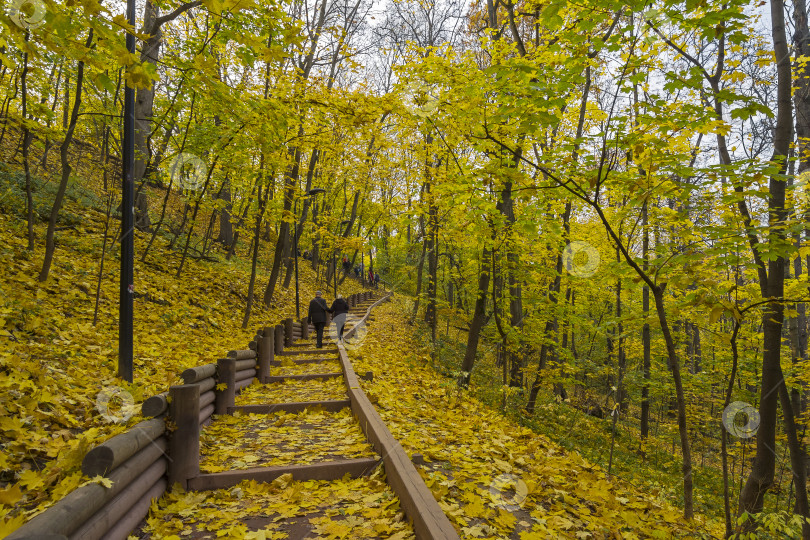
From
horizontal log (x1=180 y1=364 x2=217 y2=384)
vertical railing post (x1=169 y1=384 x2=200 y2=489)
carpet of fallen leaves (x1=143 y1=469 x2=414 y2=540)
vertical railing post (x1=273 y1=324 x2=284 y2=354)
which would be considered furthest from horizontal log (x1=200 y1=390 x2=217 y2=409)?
vertical railing post (x1=273 y1=324 x2=284 y2=354)

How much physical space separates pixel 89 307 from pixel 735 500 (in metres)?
15.9

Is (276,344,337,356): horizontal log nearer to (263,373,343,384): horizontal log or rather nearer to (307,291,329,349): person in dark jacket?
(307,291,329,349): person in dark jacket

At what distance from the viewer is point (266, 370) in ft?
25.1

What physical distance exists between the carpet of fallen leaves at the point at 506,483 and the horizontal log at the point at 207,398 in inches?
86.5

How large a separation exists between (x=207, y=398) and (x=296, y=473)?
1755mm

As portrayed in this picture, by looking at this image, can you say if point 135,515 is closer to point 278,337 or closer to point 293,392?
point 293,392

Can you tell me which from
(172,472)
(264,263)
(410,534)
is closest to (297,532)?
(410,534)

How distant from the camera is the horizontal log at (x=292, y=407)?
5.70 m

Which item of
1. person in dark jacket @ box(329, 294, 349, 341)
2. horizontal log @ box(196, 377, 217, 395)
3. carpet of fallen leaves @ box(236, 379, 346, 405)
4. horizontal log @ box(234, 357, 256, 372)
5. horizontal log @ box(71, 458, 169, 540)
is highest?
person in dark jacket @ box(329, 294, 349, 341)

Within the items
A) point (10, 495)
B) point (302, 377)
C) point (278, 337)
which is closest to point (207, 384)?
point (10, 495)

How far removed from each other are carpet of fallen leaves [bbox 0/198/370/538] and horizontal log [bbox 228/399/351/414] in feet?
3.41

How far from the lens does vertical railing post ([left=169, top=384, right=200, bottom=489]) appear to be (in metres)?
3.47

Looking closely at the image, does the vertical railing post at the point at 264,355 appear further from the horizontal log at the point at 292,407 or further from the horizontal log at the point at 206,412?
the horizontal log at the point at 206,412

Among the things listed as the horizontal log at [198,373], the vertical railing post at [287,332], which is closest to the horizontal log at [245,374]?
the horizontal log at [198,373]
